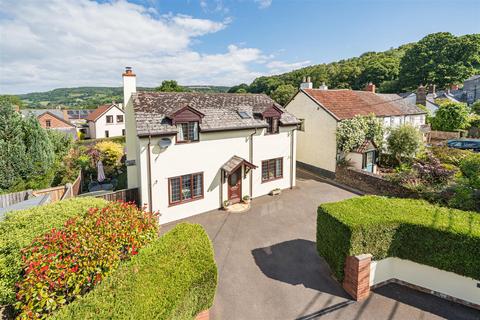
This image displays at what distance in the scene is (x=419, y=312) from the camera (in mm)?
8516

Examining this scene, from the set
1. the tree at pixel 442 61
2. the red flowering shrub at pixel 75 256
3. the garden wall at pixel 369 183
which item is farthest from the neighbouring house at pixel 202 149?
the tree at pixel 442 61

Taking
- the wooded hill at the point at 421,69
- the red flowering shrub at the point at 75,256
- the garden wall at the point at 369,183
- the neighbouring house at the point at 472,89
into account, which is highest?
the wooded hill at the point at 421,69

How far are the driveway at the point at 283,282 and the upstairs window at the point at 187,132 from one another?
197 inches

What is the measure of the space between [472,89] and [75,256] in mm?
77446

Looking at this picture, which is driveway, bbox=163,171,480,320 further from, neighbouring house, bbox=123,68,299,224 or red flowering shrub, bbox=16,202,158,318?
red flowering shrub, bbox=16,202,158,318

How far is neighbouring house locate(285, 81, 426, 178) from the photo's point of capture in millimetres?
22438

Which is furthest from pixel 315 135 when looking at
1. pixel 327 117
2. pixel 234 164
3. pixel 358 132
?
pixel 234 164

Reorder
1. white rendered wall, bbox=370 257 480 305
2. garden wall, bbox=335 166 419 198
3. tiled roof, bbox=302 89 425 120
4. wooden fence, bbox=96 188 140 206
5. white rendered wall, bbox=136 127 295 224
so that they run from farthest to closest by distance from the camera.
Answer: tiled roof, bbox=302 89 425 120 → garden wall, bbox=335 166 419 198 → wooden fence, bbox=96 188 140 206 → white rendered wall, bbox=136 127 295 224 → white rendered wall, bbox=370 257 480 305

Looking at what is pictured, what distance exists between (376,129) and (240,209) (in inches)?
607

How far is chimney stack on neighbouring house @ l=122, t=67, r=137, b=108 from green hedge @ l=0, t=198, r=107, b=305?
9.67 m

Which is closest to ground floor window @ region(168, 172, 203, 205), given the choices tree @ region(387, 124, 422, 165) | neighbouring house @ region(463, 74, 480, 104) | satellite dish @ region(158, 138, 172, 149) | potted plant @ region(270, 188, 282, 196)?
satellite dish @ region(158, 138, 172, 149)

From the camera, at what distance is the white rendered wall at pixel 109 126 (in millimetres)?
55722

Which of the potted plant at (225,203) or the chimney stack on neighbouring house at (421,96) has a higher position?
the chimney stack on neighbouring house at (421,96)

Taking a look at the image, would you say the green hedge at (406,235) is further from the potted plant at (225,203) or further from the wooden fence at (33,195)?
the wooden fence at (33,195)
